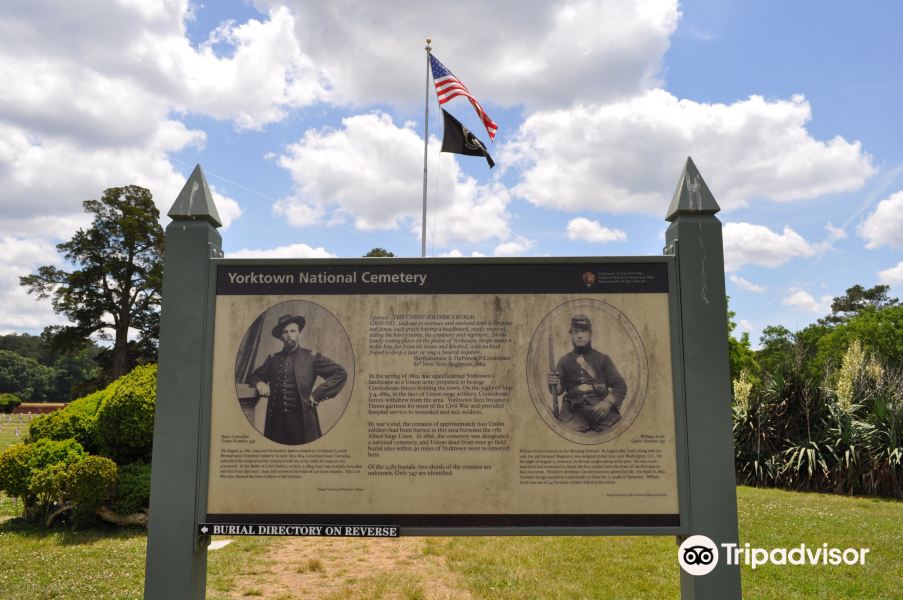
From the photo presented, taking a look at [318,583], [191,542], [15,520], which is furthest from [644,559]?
[15,520]

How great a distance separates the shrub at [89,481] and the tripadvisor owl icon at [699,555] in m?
8.77

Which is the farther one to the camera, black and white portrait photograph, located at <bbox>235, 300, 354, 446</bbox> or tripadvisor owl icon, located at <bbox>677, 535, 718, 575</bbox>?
black and white portrait photograph, located at <bbox>235, 300, 354, 446</bbox>

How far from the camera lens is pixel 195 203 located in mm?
4531

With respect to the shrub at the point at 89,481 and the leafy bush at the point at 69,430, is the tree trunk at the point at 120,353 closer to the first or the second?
the leafy bush at the point at 69,430

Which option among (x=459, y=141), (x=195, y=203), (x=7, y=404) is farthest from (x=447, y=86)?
(x=7, y=404)

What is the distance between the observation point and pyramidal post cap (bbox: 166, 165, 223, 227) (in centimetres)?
450

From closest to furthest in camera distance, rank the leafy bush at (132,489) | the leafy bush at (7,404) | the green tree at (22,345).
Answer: the leafy bush at (132,489) < the leafy bush at (7,404) < the green tree at (22,345)

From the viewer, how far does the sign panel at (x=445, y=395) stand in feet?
14.2

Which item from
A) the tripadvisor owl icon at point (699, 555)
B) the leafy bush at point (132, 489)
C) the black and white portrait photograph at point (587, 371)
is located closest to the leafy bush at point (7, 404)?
the leafy bush at point (132, 489)

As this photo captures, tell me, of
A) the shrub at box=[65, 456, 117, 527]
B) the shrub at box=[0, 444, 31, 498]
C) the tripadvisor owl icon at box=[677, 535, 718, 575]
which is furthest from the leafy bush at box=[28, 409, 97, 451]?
the tripadvisor owl icon at box=[677, 535, 718, 575]

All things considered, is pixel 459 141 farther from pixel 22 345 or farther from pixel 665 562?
pixel 22 345

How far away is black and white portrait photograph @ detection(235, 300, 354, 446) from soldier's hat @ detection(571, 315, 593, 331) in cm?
175

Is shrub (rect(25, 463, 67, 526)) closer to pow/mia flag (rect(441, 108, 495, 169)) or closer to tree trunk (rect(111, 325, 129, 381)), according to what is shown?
pow/mia flag (rect(441, 108, 495, 169))

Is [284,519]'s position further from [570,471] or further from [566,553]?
[566,553]
